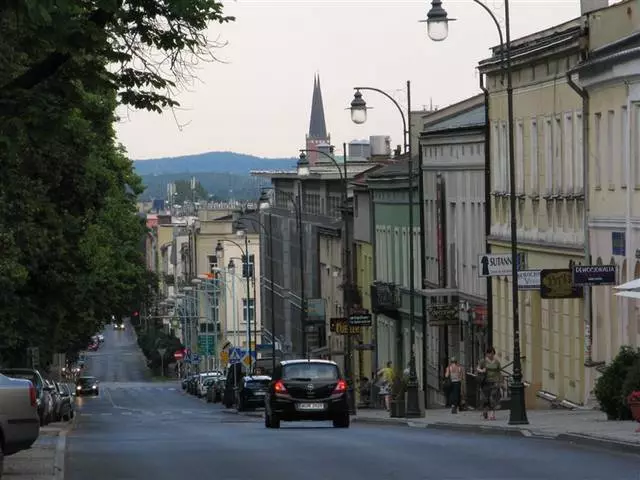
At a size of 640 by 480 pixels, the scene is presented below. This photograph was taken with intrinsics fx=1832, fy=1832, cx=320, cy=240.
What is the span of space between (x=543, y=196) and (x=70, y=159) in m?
13.5

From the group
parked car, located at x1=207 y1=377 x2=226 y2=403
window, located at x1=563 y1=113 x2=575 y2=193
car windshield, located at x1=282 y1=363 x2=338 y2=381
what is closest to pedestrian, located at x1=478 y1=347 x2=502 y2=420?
car windshield, located at x1=282 y1=363 x2=338 y2=381

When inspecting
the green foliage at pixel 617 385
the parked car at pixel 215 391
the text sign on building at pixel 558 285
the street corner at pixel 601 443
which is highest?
the text sign on building at pixel 558 285

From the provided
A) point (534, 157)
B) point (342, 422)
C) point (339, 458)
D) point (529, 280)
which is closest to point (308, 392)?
point (342, 422)

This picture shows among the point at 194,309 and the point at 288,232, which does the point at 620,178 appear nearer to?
the point at 288,232

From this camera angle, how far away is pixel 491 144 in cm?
5250

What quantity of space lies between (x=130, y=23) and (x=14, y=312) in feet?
110

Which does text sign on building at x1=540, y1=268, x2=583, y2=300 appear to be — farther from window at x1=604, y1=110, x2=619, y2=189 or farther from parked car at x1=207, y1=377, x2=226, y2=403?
parked car at x1=207, y1=377, x2=226, y2=403

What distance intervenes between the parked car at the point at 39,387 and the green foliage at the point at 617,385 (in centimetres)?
1209

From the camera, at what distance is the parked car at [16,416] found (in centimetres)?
2067

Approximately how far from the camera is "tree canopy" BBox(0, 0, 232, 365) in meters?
17.9

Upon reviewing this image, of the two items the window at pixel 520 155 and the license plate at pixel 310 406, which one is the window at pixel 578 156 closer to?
the window at pixel 520 155

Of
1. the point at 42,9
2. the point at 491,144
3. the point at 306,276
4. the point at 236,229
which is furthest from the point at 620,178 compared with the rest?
the point at 236,229

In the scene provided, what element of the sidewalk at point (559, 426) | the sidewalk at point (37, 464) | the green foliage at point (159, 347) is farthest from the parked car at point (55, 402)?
the green foliage at point (159, 347)

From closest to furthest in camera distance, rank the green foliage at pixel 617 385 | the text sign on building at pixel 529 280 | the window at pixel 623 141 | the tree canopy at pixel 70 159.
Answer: the tree canopy at pixel 70 159, the green foliage at pixel 617 385, the text sign on building at pixel 529 280, the window at pixel 623 141
